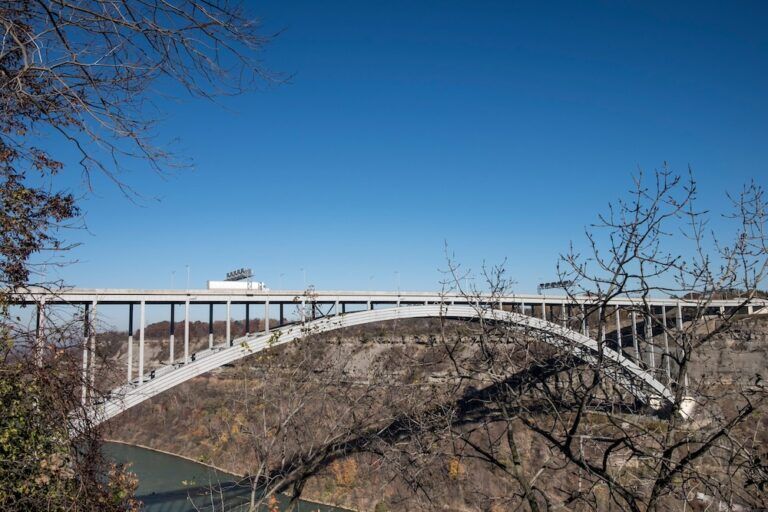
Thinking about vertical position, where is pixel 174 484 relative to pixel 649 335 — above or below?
below

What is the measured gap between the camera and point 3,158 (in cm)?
313

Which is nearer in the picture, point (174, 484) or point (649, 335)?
point (649, 335)

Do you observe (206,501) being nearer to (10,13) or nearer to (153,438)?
(153,438)

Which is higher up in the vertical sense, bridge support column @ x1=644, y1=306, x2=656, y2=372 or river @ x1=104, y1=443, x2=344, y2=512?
bridge support column @ x1=644, y1=306, x2=656, y2=372

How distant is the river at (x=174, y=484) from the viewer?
20031mm

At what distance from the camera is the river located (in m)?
20.0

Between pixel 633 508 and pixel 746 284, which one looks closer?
pixel 633 508

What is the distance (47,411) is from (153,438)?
107 ft

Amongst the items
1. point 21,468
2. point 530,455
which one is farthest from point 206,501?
point 21,468

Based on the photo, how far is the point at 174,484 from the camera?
926 inches

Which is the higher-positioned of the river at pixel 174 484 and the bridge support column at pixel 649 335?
the bridge support column at pixel 649 335

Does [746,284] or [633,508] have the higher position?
[746,284]

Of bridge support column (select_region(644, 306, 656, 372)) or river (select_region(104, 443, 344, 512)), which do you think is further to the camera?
river (select_region(104, 443, 344, 512))

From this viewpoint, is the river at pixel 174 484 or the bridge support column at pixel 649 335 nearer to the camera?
the bridge support column at pixel 649 335
